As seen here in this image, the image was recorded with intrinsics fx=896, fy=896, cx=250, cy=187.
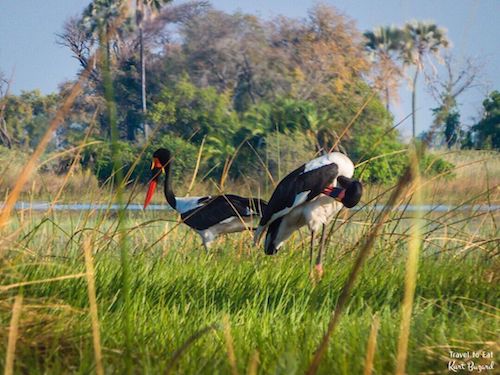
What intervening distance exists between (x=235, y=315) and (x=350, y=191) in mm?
2881

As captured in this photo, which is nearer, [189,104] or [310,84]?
[189,104]

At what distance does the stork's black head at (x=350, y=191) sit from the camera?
588cm

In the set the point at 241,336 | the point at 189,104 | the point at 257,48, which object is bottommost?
the point at 241,336

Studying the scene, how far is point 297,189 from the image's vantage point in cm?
618

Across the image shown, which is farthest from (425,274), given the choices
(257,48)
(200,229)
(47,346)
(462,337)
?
(257,48)

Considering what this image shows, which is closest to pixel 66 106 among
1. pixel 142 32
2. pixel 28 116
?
pixel 28 116

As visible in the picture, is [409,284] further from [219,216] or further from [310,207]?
[219,216]

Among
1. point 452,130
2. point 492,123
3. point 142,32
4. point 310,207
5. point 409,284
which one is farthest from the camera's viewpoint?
point 142,32

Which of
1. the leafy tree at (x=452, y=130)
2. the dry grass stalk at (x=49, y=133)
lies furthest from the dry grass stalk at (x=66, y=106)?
the leafy tree at (x=452, y=130)

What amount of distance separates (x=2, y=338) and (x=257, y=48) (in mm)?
36653

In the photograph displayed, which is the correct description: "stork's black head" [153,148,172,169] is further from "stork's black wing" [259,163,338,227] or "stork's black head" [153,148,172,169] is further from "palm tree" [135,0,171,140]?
"palm tree" [135,0,171,140]

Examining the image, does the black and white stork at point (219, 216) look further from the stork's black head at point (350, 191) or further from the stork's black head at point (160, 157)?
the stork's black head at point (160, 157)

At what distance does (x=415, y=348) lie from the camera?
2428 millimetres

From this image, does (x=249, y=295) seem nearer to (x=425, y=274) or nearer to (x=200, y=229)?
(x=425, y=274)
